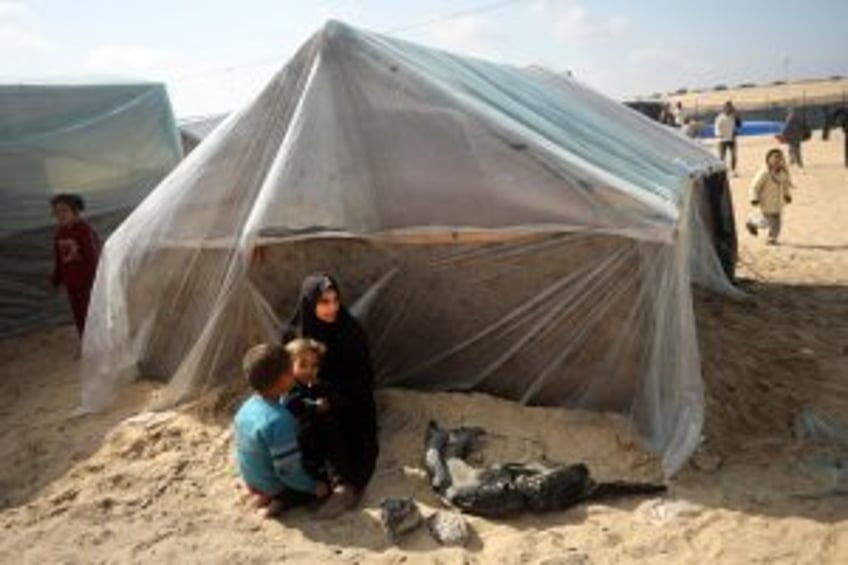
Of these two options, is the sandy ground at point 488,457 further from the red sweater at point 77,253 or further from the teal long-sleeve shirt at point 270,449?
the red sweater at point 77,253

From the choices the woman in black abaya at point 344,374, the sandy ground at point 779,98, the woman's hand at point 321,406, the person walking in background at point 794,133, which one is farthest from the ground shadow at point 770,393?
the sandy ground at point 779,98

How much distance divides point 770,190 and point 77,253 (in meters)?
7.62

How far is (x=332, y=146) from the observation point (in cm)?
561

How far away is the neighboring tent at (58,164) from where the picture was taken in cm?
851

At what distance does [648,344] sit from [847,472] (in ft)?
3.78

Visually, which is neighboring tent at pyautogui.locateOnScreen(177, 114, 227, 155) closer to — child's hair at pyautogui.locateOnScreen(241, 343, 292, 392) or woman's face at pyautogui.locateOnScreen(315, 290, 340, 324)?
woman's face at pyautogui.locateOnScreen(315, 290, 340, 324)

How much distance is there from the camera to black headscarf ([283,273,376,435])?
4.95m

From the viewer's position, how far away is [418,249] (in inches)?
218

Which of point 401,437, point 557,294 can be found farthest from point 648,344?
point 401,437

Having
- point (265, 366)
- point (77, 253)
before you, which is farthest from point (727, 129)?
point (265, 366)

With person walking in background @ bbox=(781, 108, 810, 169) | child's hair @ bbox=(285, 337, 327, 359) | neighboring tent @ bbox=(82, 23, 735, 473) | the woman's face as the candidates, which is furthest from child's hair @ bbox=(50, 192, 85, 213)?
person walking in background @ bbox=(781, 108, 810, 169)

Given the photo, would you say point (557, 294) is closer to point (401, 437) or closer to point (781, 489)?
point (401, 437)

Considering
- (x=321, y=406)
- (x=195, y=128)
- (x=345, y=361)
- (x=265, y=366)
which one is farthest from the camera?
(x=195, y=128)

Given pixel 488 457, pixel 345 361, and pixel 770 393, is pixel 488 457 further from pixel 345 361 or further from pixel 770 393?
pixel 770 393
